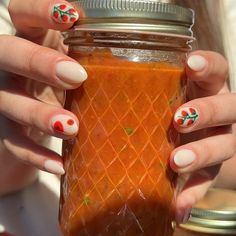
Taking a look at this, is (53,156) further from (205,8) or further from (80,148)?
(205,8)

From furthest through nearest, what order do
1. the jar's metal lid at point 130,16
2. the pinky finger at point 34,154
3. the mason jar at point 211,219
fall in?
the mason jar at point 211,219
the pinky finger at point 34,154
the jar's metal lid at point 130,16

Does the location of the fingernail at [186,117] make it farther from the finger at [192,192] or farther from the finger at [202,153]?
the finger at [192,192]

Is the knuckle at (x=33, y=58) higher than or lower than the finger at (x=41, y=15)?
lower

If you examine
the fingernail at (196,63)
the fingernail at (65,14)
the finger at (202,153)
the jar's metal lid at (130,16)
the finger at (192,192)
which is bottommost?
the finger at (192,192)

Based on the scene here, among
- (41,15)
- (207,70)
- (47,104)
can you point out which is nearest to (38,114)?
(47,104)

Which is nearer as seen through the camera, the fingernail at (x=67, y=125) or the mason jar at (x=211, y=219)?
the fingernail at (x=67, y=125)

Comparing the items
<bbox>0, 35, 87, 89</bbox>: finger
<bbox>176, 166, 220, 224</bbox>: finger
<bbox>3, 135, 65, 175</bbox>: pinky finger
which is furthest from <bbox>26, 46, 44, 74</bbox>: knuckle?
<bbox>176, 166, 220, 224</bbox>: finger

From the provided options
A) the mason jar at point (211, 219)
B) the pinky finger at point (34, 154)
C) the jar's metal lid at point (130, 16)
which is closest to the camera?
the jar's metal lid at point (130, 16)

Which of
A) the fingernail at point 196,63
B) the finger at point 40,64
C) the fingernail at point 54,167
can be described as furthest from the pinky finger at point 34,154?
the fingernail at point 196,63
